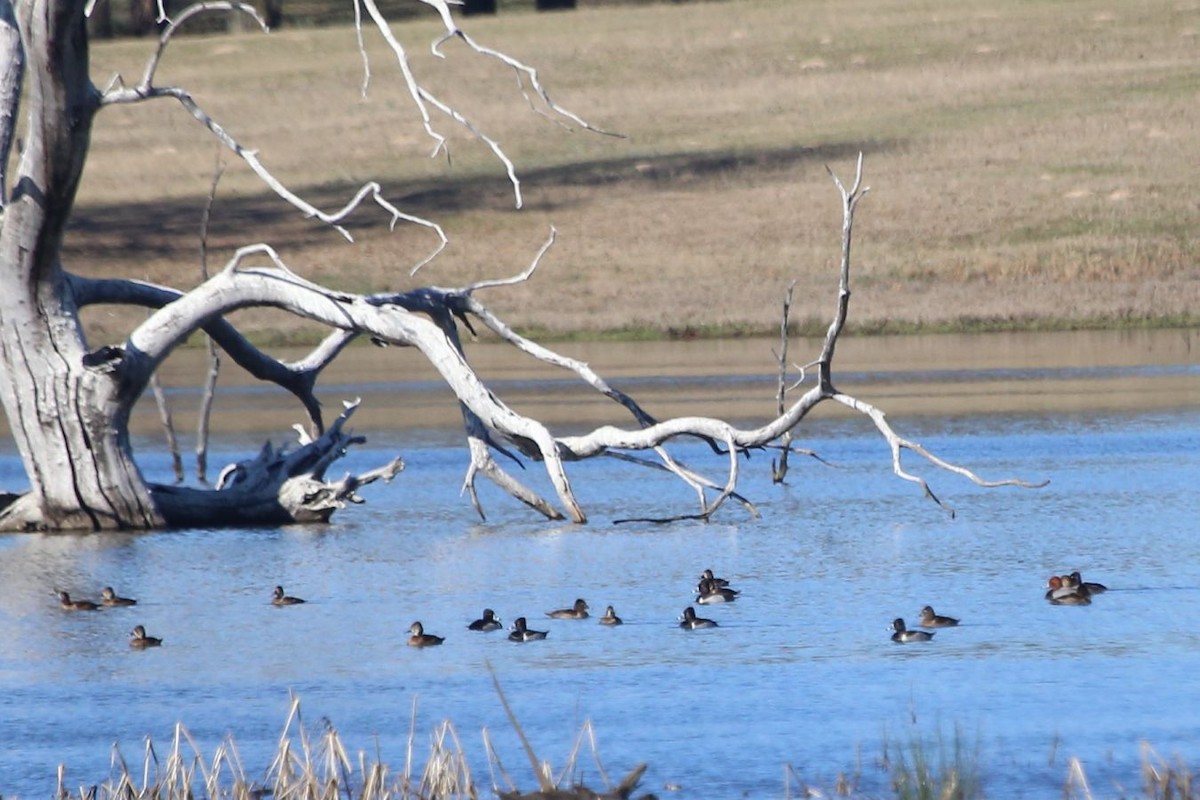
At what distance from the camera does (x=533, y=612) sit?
41.9 feet

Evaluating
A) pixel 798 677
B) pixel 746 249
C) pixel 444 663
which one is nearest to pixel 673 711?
pixel 798 677

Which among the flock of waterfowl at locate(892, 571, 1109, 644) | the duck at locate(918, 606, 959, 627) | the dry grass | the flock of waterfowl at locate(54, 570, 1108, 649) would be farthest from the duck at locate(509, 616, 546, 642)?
the dry grass

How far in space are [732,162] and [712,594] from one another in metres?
30.7

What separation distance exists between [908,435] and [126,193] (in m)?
25.7

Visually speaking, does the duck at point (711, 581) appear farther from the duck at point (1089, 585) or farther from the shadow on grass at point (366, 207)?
the shadow on grass at point (366, 207)

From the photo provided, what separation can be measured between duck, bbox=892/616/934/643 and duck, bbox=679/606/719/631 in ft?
3.34

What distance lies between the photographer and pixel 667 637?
11.9 meters

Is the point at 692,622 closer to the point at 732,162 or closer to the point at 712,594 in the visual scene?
the point at 712,594

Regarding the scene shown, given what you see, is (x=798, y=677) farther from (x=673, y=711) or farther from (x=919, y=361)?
(x=919, y=361)

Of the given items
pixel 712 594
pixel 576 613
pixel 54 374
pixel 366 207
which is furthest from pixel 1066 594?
pixel 366 207

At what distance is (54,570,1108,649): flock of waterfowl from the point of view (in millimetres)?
11711

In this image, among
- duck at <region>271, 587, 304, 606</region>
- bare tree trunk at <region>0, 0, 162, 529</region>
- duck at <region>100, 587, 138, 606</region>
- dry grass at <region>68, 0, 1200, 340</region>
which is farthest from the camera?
dry grass at <region>68, 0, 1200, 340</region>

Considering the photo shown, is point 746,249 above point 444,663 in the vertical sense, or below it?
above

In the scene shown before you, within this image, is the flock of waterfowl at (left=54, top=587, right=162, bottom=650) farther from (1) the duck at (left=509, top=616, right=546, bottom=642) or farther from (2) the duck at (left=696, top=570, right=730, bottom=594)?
(2) the duck at (left=696, top=570, right=730, bottom=594)
